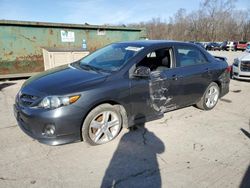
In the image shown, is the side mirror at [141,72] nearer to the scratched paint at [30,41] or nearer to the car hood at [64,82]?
the car hood at [64,82]

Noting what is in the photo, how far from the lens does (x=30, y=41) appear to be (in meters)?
8.34

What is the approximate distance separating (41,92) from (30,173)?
1.09 m

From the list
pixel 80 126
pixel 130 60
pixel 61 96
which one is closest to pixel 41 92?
pixel 61 96

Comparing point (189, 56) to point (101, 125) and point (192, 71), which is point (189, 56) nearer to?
point (192, 71)

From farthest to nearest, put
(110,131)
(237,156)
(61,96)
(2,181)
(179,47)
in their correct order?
1. (179,47)
2. (110,131)
3. (237,156)
4. (61,96)
5. (2,181)

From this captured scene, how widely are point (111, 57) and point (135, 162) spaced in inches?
80.4

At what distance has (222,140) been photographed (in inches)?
153

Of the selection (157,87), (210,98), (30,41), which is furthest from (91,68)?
(30,41)

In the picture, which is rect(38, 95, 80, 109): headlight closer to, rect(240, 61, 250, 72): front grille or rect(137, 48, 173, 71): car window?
rect(137, 48, 173, 71): car window

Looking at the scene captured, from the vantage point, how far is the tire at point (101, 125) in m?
3.40

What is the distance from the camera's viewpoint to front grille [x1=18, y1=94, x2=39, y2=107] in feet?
10.6

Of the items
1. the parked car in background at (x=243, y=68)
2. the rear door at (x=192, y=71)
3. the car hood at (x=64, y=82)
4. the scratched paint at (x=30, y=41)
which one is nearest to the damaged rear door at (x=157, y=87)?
the rear door at (x=192, y=71)

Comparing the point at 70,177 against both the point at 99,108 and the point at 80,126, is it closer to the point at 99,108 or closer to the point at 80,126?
the point at 80,126

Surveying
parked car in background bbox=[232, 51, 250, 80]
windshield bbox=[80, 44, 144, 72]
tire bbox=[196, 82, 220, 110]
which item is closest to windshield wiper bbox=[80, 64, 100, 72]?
windshield bbox=[80, 44, 144, 72]
